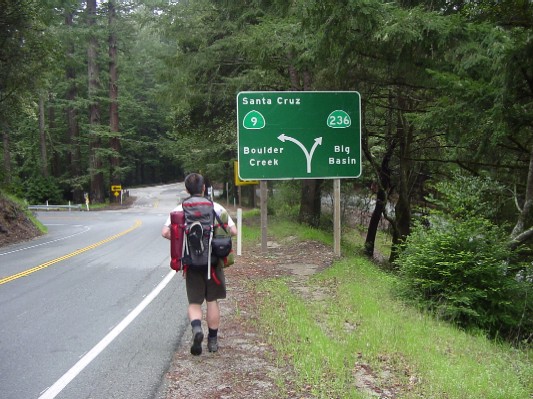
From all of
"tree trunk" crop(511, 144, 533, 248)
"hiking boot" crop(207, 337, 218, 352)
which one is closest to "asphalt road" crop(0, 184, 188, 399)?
"hiking boot" crop(207, 337, 218, 352)

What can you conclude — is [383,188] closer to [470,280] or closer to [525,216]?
[525,216]

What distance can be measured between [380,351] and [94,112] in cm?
4632

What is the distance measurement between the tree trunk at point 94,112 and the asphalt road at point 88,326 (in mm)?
33343

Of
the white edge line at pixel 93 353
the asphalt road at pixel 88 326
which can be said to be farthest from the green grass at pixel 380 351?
the white edge line at pixel 93 353

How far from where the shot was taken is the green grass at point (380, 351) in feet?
14.9

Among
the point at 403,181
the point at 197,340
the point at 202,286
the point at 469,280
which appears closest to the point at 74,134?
the point at 403,181

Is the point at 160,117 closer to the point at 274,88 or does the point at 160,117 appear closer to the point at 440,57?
the point at 274,88

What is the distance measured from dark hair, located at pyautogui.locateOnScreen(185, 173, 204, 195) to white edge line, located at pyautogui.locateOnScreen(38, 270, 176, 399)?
219 centimetres

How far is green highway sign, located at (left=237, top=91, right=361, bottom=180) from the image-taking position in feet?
37.8

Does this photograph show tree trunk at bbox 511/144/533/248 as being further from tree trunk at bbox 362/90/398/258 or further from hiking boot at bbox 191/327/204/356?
tree trunk at bbox 362/90/398/258

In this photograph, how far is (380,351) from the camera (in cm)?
536

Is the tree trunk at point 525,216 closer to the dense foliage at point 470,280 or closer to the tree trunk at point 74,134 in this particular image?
the dense foliage at point 470,280

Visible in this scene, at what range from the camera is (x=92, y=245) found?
17.8m

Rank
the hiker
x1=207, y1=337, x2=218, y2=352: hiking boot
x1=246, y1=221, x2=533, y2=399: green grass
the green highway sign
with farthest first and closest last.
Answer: the green highway sign → x1=207, y1=337, x2=218, y2=352: hiking boot → the hiker → x1=246, y1=221, x2=533, y2=399: green grass
